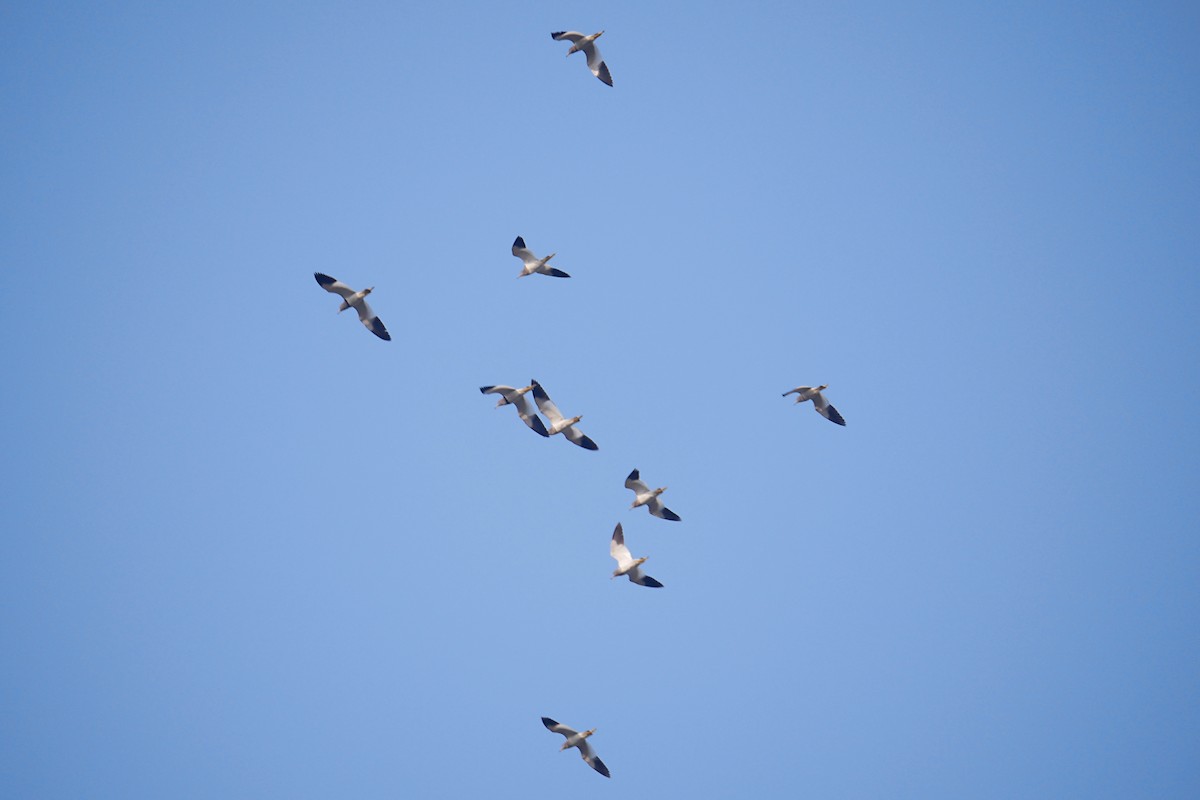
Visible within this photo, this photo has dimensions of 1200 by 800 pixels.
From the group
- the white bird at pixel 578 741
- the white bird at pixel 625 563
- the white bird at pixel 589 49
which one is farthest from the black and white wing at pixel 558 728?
the white bird at pixel 589 49

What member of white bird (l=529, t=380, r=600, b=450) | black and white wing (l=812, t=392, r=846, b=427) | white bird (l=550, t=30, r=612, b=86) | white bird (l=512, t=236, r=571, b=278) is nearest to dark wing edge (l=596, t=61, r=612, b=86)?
white bird (l=550, t=30, r=612, b=86)

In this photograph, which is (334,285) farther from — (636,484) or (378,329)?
(636,484)

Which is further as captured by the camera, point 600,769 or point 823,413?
point 823,413

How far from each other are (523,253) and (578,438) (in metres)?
6.79

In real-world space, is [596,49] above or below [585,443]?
above

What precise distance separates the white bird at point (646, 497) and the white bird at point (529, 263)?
7385 mm

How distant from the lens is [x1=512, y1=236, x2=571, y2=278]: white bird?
36250 millimetres

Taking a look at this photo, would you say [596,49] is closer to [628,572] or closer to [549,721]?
[628,572]

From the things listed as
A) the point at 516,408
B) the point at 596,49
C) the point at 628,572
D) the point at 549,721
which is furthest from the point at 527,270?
the point at 549,721

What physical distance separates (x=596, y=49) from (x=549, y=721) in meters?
21.9

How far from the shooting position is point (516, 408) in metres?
34.8

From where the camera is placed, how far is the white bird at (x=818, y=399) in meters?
36.4

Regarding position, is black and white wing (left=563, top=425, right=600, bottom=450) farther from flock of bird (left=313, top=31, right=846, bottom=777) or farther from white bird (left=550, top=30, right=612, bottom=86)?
white bird (left=550, top=30, right=612, bottom=86)

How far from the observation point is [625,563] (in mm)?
34906
